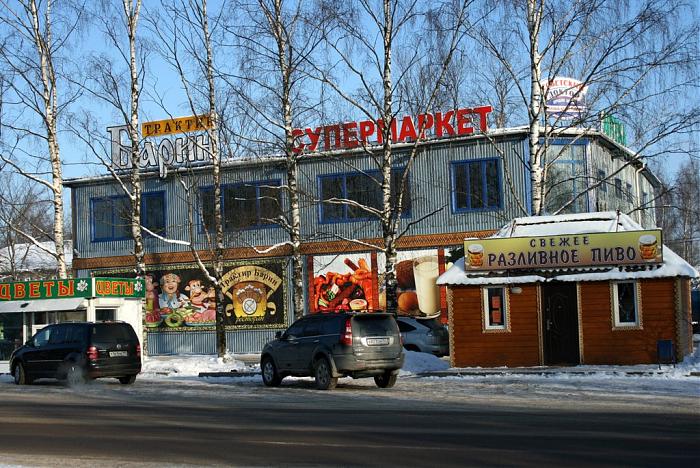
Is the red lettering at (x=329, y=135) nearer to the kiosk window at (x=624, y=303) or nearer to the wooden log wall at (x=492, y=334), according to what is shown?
the wooden log wall at (x=492, y=334)

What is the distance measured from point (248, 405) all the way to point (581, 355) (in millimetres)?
11310

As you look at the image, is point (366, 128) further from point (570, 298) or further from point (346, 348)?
point (346, 348)

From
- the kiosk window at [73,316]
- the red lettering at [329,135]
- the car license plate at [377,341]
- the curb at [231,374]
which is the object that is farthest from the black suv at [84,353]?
the red lettering at [329,135]

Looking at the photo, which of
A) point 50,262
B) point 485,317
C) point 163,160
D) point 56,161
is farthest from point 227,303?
point 50,262

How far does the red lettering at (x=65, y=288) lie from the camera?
32609mm

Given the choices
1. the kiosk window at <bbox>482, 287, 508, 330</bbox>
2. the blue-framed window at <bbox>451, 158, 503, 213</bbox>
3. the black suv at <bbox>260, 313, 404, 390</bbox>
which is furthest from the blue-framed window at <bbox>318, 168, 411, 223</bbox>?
the black suv at <bbox>260, 313, 404, 390</bbox>

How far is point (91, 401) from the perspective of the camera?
20.7 m

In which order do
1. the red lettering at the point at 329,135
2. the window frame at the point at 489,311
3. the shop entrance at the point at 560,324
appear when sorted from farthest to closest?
the red lettering at the point at 329,135
the window frame at the point at 489,311
the shop entrance at the point at 560,324

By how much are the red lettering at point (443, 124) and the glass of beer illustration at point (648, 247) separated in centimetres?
1217

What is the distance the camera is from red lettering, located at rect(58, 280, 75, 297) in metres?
32.6

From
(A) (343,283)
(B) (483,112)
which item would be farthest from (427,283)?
(B) (483,112)

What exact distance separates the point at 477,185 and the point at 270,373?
56.1ft

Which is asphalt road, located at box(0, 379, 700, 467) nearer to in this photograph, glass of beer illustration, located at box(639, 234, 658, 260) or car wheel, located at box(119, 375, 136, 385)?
car wheel, located at box(119, 375, 136, 385)

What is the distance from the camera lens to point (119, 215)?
44750 mm
